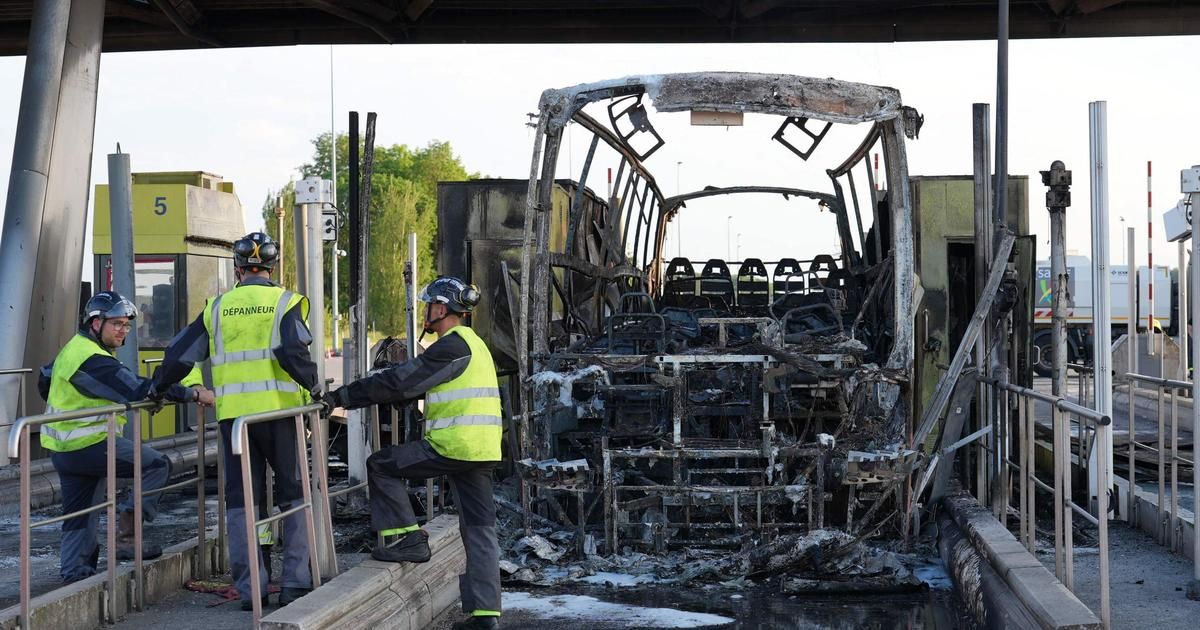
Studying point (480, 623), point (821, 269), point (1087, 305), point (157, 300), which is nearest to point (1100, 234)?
point (821, 269)

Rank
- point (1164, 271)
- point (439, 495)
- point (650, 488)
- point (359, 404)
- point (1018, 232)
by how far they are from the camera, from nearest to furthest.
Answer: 1. point (359, 404)
2. point (650, 488)
3. point (439, 495)
4. point (1018, 232)
5. point (1164, 271)

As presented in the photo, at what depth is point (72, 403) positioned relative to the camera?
276 inches

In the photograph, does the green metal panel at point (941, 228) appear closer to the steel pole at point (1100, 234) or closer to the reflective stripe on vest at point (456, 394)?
the steel pole at point (1100, 234)

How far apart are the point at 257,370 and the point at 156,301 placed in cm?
863

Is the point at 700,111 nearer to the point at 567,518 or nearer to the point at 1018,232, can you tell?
the point at 567,518

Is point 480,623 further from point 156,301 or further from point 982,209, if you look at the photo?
point 156,301

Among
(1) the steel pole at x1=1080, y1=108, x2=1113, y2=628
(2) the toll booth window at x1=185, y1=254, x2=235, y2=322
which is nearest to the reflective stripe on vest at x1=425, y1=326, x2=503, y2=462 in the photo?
(1) the steel pole at x1=1080, y1=108, x2=1113, y2=628

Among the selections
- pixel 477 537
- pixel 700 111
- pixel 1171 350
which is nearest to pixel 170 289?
pixel 700 111

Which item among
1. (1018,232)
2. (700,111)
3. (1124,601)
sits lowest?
(1124,601)

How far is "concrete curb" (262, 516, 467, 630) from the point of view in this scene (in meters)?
5.61

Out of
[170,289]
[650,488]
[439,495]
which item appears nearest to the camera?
[650,488]

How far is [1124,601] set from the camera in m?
6.69

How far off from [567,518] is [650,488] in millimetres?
857

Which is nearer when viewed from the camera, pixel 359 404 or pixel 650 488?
pixel 359 404
